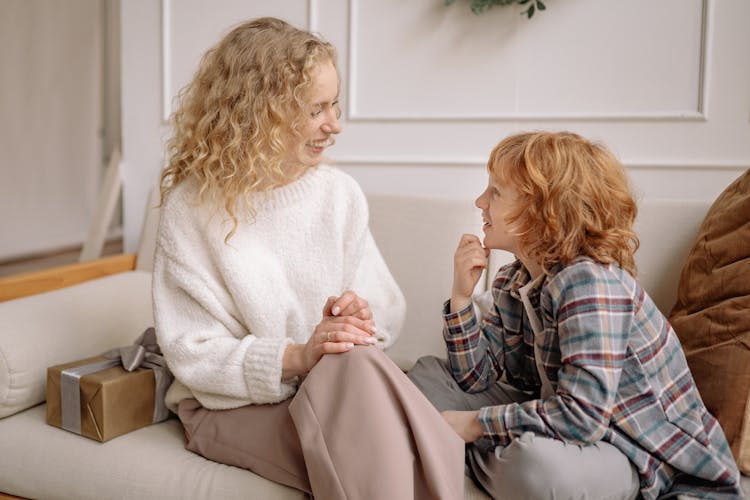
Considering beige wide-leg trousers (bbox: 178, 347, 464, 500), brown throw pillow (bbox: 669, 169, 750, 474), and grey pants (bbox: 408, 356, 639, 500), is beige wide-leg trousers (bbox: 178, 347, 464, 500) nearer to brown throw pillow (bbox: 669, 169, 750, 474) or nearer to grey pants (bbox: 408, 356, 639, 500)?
grey pants (bbox: 408, 356, 639, 500)

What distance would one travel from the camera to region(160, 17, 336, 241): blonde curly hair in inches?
53.7

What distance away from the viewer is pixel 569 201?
1194 millimetres

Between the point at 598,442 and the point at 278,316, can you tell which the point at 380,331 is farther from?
the point at 598,442

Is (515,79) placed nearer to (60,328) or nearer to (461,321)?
(461,321)

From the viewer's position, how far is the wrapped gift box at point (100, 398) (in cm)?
132

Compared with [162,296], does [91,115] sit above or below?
above

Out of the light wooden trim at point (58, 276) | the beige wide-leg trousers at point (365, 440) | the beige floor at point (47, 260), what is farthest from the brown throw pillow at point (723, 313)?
the beige floor at point (47, 260)

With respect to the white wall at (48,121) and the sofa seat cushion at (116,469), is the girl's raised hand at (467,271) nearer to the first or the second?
the sofa seat cushion at (116,469)

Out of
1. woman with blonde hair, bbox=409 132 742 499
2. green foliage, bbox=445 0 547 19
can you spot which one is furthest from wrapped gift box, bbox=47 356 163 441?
green foliage, bbox=445 0 547 19

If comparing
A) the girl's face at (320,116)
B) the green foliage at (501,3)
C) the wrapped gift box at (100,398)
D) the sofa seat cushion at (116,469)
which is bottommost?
the sofa seat cushion at (116,469)

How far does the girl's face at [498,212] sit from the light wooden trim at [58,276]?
1261 millimetres

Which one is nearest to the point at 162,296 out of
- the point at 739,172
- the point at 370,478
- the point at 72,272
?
the point at 370,478

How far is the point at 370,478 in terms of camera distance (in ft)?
3.42

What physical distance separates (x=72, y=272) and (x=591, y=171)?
4.91 feet
